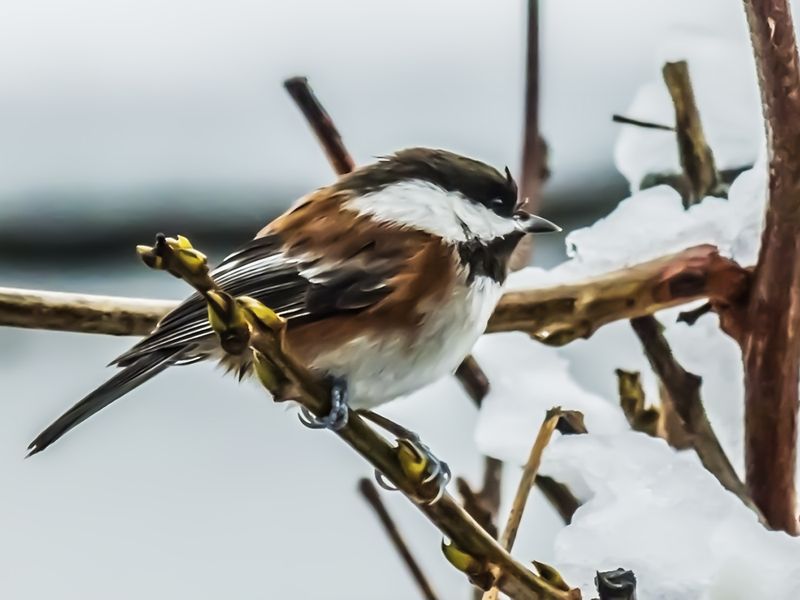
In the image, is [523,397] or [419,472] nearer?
[419,472]

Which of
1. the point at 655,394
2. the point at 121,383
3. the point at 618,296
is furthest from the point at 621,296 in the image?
the point at 121,383

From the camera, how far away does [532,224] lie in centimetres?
56

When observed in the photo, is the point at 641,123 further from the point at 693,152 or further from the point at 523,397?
the point at 523,397

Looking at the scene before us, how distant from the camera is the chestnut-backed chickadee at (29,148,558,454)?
0.50 m

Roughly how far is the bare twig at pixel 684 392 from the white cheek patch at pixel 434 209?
0.38 ft

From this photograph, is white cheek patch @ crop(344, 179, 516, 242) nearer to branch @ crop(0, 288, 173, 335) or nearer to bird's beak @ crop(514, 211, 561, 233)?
bird's beak @ crop(514, 211, 561, 233)

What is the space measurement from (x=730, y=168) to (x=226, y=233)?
36 cm

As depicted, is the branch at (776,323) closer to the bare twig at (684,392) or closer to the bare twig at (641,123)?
the bare twig at (684,392)

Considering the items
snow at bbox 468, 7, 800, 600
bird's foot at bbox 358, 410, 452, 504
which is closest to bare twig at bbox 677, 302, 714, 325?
snow at bbox 468, 7, 800, 600

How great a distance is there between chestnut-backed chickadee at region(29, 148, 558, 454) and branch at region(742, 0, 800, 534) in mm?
127

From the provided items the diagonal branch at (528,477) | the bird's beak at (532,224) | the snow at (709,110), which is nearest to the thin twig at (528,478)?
the diagonal branch at (528,477)

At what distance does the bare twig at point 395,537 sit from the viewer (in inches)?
23.2

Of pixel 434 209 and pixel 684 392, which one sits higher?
pixel 434 209

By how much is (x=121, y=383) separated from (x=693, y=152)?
389 mm
